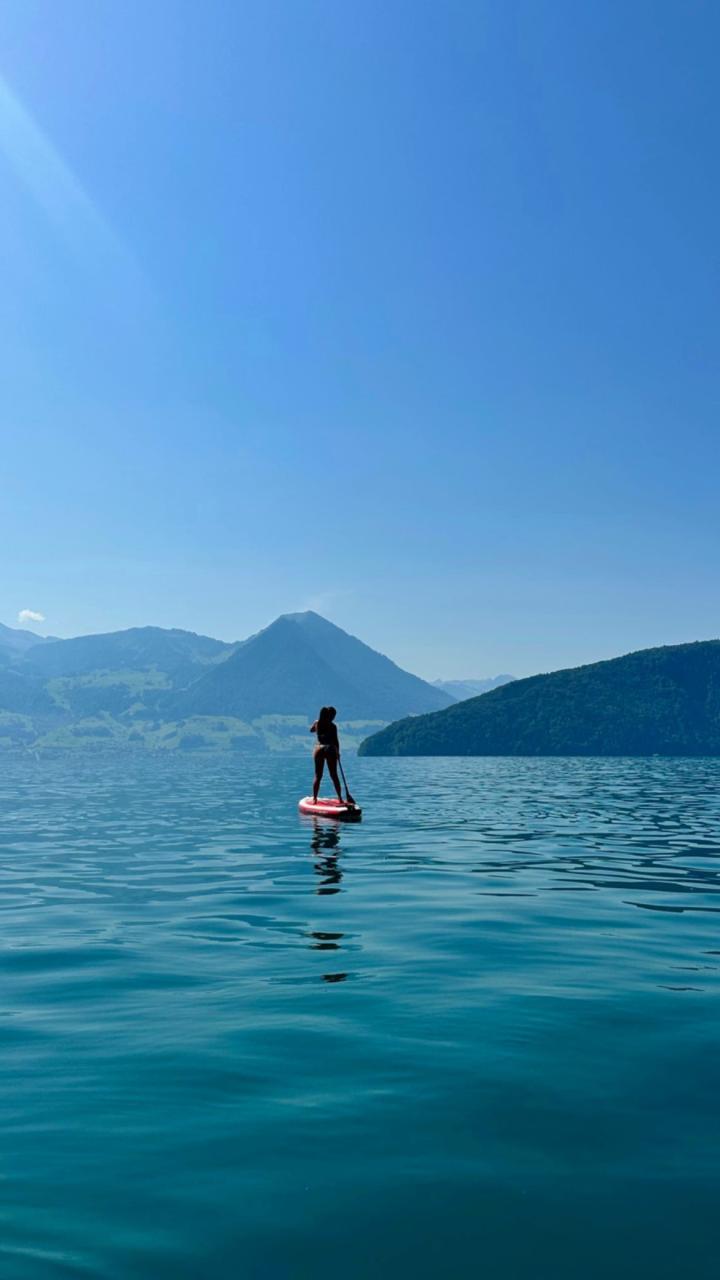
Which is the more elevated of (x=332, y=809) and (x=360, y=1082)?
(x=332, y=809)

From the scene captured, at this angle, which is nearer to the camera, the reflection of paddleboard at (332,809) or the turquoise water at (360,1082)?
the turquoise water at (360,1082)

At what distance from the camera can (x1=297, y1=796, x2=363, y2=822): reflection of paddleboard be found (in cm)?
2831

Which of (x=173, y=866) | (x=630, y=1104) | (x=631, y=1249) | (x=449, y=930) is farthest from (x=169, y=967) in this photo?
(x=173, y=866)

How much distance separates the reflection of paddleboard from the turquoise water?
11847 millimetres

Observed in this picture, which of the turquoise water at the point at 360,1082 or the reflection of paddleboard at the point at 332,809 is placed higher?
the reflection of paddleboard at the point at 332,809

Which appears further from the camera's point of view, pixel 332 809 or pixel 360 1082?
pixel 332 809

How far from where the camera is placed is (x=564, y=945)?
38.9ft

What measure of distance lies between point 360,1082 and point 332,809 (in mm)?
22627

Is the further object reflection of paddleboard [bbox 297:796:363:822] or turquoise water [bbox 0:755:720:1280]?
reflection of paddleboard [bbox 297:796:363:822]

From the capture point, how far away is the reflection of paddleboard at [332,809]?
92.9 ft

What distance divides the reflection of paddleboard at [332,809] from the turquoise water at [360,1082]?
11847 millimetres

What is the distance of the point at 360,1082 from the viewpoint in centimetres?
673

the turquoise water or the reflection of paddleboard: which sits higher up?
the reflection of paddleboard

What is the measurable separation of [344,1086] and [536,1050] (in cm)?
185
